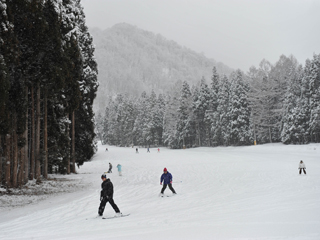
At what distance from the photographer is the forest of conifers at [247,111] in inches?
1626

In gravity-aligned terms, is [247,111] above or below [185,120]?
above

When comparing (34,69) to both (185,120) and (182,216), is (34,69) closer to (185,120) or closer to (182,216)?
(182,216)

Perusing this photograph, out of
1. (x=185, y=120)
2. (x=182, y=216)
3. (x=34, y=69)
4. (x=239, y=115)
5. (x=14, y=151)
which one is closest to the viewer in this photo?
(x=182, y=216)

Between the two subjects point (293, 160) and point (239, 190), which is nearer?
point (239, 190)

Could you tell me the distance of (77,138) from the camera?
2448cm

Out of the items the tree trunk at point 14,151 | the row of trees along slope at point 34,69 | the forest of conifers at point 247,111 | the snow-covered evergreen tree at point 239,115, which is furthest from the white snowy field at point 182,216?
the snow-covered evergreen tree at point 239,115

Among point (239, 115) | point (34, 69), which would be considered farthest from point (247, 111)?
point (34, 69)

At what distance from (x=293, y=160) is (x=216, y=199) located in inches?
780

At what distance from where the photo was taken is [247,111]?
169ft

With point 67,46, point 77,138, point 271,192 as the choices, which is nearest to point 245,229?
point 271,192

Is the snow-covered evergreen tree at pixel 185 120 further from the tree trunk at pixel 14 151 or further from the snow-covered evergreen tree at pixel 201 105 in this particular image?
the tree trunk at pixel 14 151

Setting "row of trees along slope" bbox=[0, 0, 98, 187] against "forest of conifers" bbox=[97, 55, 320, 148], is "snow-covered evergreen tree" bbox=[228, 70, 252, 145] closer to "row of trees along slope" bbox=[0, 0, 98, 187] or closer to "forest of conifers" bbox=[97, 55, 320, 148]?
"forest of conifers" bbox=[97, 55, 320, 148]

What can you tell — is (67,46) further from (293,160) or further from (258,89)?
(258,89)

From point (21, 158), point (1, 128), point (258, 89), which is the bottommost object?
point (21, 158)
